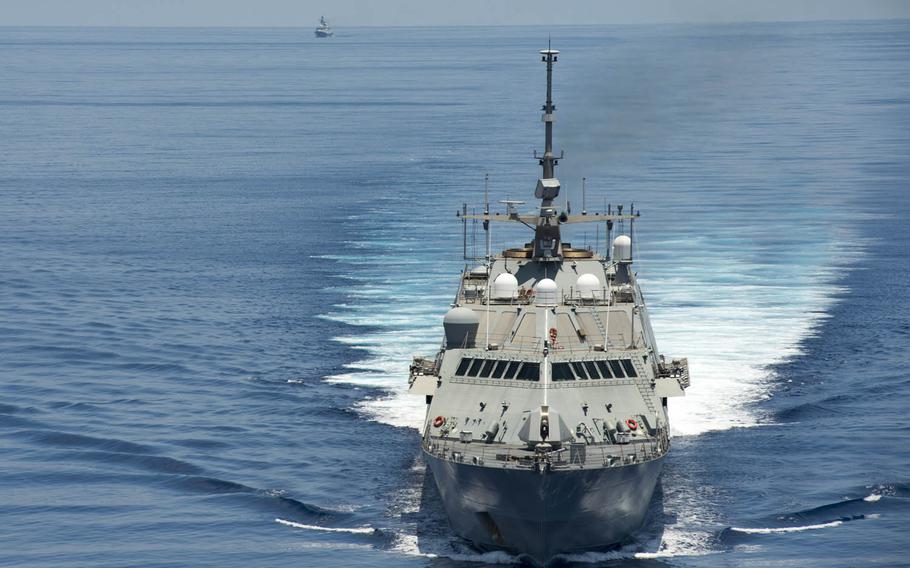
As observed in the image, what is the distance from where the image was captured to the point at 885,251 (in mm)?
95938

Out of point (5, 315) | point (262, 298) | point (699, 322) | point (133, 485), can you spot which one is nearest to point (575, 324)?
point (133, 485)

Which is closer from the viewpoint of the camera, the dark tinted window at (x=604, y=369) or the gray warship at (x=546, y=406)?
the gray warship at (x=546, y=406)

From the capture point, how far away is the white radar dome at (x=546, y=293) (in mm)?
58094

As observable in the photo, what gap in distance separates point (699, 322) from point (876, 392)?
13870 mm

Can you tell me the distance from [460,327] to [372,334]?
22412 mm

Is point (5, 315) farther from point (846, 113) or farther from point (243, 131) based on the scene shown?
point (846, 113)

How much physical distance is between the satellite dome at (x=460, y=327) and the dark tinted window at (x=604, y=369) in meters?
5.73

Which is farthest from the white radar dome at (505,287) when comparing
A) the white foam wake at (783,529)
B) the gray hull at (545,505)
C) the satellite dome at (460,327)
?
the white foam wake at (783,529)

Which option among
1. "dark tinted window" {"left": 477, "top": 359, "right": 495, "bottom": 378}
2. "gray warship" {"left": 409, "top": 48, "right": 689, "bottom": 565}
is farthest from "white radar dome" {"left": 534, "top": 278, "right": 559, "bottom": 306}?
"dark tinted window" {"left": 477, "top": 359, "right": 495, "bottom": 378}

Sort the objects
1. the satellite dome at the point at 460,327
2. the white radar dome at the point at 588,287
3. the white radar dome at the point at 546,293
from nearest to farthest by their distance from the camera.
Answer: the satellite dome at the point at 460,327
the white radar dome at the point at 546,293
the white radar dome at the point at 588,287

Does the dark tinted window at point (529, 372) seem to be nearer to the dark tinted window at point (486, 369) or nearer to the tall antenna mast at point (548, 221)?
the dark tinted window at point (486, 369)

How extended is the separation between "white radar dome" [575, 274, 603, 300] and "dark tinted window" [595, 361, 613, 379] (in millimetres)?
7688

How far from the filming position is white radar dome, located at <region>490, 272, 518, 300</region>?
60.9 meters

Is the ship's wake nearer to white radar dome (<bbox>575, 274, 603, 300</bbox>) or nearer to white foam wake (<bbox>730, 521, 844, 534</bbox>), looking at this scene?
white foam wake (<bbox>730, 521, 844, 534</bbox>)
